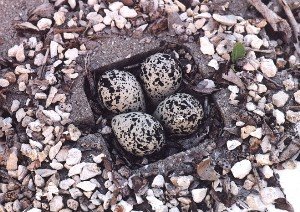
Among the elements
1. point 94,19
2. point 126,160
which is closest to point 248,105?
point 126,160

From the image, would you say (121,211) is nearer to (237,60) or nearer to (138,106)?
(138,106)

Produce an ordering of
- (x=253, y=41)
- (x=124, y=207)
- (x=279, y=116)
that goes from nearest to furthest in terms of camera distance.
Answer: (x=124, y=207) → (x=279, y=116) → (x=253, y=41)

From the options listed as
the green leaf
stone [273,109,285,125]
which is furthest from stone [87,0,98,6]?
stone [273,109,285,125]

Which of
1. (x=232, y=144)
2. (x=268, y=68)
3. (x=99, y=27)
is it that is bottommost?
(x=232, y=144)

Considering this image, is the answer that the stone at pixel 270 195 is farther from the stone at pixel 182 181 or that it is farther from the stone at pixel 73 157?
the stone at pixel 73 157

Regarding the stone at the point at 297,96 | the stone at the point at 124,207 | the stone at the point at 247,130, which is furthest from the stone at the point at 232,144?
the stone at the point at 124,207

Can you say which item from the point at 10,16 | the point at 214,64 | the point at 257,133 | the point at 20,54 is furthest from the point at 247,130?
the point at 10,16

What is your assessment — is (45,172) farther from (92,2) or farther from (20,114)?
(92,2)
